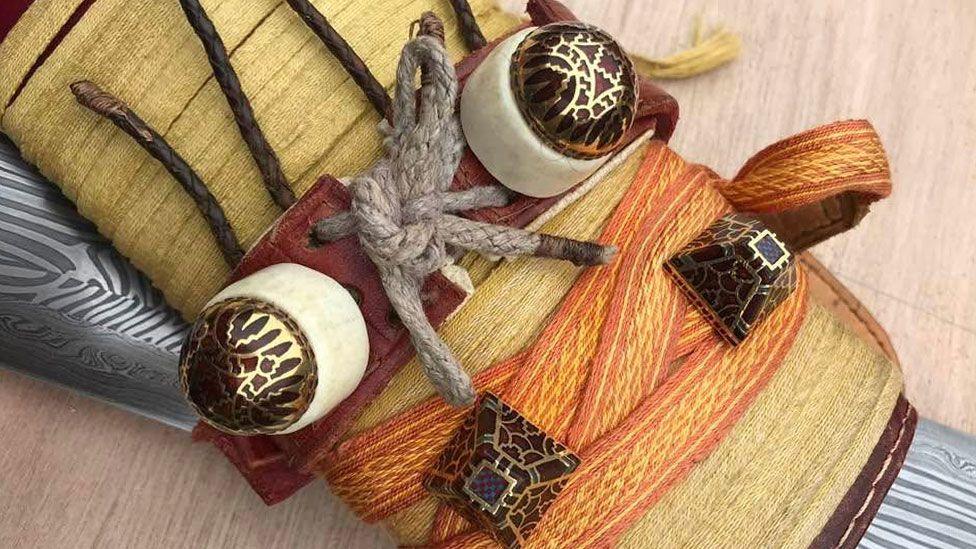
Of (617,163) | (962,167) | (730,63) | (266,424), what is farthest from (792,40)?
(266,424)

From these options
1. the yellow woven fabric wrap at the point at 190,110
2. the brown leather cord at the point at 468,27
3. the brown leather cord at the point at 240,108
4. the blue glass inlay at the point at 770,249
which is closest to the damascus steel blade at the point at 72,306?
the yellow woven fabric wrap at the point at 190,110

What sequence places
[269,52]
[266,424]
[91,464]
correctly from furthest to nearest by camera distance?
[91,464]
[269,52]
[266,424]

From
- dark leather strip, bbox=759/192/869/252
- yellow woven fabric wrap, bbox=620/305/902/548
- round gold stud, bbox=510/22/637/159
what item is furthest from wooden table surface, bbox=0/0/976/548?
round gold stud, bbox=510/22/637/159

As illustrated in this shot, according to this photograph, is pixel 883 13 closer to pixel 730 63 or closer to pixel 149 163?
pixel 730 63

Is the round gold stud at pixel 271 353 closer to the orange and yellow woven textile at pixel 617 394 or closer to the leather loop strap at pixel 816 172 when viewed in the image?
the orange and yellow woven textile at pixel 617 394

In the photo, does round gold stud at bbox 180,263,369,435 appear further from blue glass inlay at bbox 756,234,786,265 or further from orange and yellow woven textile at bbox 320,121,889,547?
blue glass inlay at bbox 756,234,786,265

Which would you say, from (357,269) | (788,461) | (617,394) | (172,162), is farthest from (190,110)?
(788,461)

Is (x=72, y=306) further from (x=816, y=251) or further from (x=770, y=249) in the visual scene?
(x=816, y=251)
